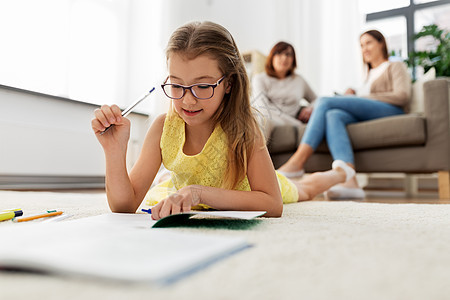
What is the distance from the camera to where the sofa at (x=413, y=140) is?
1.72m

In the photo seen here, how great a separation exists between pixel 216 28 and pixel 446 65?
227 cm

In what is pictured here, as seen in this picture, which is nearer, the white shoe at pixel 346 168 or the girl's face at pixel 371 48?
the white shoe at pixel 346 168

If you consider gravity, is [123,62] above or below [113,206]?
above

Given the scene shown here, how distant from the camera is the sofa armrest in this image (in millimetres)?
1708

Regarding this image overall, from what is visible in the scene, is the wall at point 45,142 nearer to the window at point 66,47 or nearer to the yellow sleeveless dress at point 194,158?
the window at point 66,47

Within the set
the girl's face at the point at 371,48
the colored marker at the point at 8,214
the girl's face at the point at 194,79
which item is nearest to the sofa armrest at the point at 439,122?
the girl's face at the point at 371,48

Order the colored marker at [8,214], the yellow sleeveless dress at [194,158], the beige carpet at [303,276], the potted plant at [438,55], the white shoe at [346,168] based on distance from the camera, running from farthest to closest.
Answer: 1. the potted plant at [438,55]
2. the white shoe at [346,168]
3. the yellow sleeveless dress at [194,158]
4. the colored marker at [8,214]
5. the beige carpet at [303,276]

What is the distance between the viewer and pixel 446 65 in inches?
98.6

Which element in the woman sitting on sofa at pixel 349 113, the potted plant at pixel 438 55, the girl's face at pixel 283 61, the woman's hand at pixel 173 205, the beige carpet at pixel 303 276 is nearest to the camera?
the beige carpet at pixel 303 276

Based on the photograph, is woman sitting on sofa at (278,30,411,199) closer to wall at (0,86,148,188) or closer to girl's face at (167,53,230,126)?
girl's face at (167,53,230,126)

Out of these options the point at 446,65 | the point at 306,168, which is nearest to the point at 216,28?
the point at 306,168

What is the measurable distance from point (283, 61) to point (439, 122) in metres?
1.03

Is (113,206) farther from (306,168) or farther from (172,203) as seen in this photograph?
(306,168)

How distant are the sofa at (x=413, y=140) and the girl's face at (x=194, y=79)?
125cm
